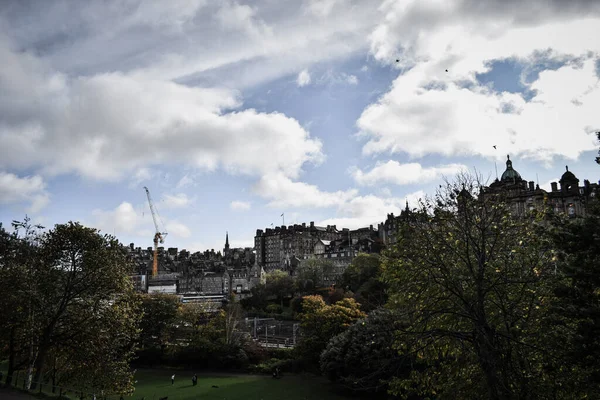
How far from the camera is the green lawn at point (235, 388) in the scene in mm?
35438

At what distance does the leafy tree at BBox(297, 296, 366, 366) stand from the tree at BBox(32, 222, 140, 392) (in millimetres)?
22613

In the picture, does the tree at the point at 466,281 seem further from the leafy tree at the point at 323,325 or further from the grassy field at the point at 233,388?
the leafy tree at the point at 323,325

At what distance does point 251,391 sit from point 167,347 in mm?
21118

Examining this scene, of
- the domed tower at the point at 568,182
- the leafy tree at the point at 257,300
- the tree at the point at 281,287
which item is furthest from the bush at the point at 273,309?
the domed tower at the point at 568,182

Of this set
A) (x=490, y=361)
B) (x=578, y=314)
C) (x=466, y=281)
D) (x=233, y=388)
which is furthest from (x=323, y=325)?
(x=490, y=361)

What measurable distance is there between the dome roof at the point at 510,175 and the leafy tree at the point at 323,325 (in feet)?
216

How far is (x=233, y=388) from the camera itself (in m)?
38.6

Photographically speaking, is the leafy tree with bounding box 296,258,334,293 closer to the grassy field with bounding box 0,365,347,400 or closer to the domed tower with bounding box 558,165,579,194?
the grassy field with bounding box 0,365,347,400

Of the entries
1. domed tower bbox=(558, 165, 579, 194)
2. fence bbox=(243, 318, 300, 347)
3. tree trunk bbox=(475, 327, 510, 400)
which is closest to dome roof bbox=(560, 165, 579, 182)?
domed tower bbox=(558, 165, 579, 194)

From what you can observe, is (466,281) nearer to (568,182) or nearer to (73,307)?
(73,307)

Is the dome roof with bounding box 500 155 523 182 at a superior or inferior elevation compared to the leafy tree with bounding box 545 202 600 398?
superior

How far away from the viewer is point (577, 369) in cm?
1313

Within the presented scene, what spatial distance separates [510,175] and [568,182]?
38.5ft

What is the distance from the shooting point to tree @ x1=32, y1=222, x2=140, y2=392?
24.0 m
